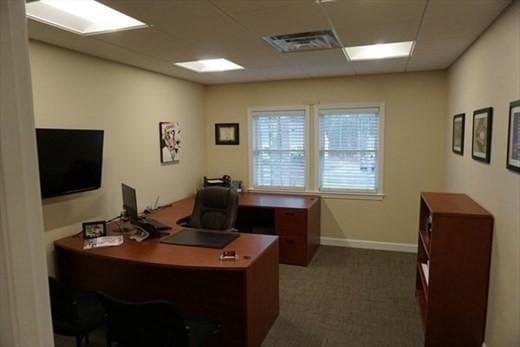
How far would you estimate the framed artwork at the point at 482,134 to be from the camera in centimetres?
249

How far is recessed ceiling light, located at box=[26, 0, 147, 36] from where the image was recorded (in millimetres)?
2365

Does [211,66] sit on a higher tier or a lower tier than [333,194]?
higher

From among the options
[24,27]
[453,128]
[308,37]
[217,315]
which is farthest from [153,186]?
[24,27]

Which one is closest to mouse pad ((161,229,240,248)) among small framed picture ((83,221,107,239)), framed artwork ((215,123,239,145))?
small framed picture ((83,221,107,239))

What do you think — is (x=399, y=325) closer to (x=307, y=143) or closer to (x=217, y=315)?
(x=217, y=315)

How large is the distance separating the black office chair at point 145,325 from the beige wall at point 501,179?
177 centimetres

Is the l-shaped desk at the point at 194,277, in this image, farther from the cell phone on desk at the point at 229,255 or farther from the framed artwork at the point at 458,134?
the framed artwork at the point at 458,134

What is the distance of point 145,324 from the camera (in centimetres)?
188

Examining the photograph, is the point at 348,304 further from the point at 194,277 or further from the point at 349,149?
the point at 349,149

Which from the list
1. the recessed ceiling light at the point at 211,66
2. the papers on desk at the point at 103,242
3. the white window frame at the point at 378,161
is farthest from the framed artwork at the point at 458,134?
the papers on desk at the point at 103,242

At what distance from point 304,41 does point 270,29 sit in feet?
1.74

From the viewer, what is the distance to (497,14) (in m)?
2.34

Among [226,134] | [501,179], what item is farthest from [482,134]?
[226,134]

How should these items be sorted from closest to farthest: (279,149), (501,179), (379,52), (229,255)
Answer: (501,179), (229,255), (379,52), (279,149)
